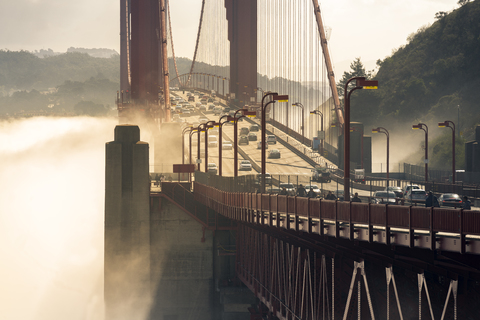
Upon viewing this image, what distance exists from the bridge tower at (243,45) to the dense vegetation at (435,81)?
79.0ft

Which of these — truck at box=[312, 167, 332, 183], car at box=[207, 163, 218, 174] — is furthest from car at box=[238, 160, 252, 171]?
truck at box=[312, 167, 332, 183]

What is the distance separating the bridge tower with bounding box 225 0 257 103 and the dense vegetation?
79.0ft

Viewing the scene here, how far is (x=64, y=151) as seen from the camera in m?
96.7

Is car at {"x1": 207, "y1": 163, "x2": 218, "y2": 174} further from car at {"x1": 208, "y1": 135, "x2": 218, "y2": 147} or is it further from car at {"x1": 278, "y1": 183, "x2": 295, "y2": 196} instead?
car at {"x1": 278, "y1": 183, "x2": 295, "y2": 196}

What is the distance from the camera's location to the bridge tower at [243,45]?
119 metres

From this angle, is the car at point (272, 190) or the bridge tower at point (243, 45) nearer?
the car at point (272, 190)

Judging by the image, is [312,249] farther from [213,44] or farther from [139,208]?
[213,44]

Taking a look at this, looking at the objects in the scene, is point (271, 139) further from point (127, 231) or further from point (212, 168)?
point (127, 231)

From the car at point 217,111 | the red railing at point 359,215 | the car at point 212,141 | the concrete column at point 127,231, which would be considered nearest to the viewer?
the red railing at point 359,215

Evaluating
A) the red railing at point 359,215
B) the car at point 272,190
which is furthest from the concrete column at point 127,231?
the car at point 272,190

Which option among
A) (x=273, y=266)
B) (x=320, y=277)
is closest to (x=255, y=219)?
(x=273, y=266)

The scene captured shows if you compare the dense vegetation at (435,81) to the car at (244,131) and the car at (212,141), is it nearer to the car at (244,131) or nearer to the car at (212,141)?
the car at (244,131)

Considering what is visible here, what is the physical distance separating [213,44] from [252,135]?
77887mm

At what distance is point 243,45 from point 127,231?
79478 millimetres
